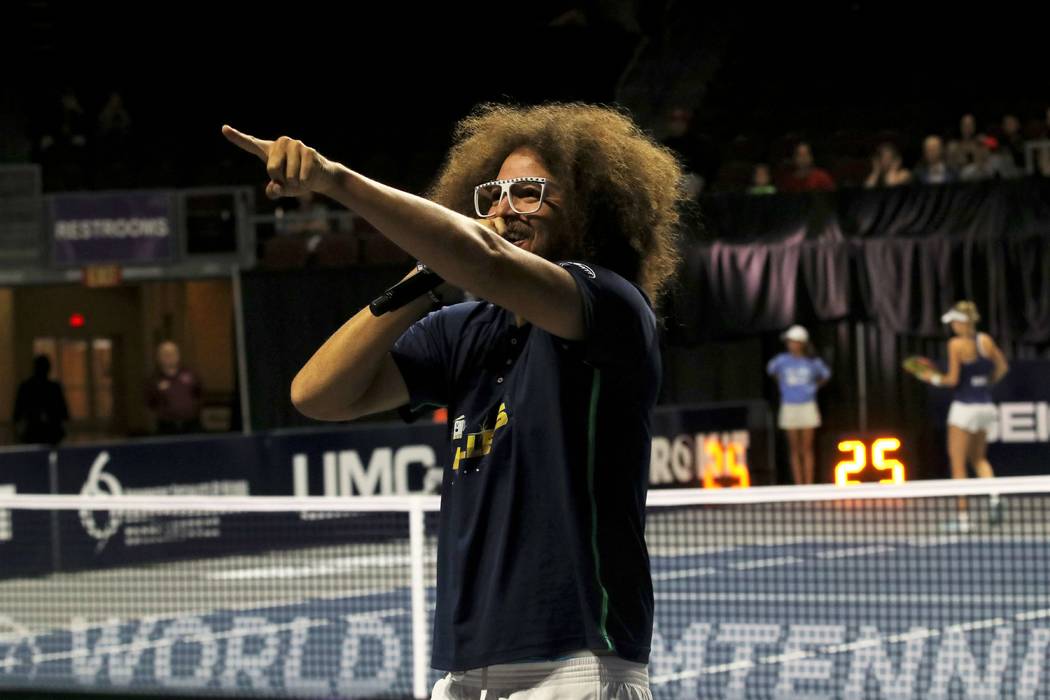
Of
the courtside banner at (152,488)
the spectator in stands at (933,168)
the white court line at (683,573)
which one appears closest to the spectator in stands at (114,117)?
the courtside banner at (152,488)

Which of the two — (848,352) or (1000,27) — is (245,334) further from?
(1000,27)

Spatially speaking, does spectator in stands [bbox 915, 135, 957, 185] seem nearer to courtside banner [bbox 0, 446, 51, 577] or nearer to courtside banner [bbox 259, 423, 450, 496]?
courtside banner [bbox 259, 423, 450, 496]

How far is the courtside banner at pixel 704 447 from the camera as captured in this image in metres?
16.8

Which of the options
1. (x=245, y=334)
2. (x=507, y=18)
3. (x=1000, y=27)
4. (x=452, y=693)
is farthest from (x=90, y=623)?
(x=1000, y=27)

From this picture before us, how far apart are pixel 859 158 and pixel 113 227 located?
8.51 m

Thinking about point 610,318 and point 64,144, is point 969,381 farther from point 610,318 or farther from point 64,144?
point 610,318

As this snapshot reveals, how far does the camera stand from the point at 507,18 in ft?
81.6

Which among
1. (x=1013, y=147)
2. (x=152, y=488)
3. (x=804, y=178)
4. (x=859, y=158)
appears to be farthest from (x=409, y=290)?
(x=859, y=158)

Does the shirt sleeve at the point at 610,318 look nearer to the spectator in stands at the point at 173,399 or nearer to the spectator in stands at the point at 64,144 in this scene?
the spectator in stands at the point at 173,399

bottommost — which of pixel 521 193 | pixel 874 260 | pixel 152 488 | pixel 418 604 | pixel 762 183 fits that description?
pixel 418 604

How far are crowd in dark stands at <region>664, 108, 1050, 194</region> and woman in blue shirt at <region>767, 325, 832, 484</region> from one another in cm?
166

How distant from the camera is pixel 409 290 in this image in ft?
9.63

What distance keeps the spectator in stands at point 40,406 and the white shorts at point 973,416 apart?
8.07m

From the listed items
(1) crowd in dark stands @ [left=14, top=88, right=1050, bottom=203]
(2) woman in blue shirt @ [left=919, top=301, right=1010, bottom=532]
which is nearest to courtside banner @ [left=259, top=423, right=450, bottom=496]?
(1) crowd in dark stands @ [left=14, top=88, right=1050, bottom=203]
